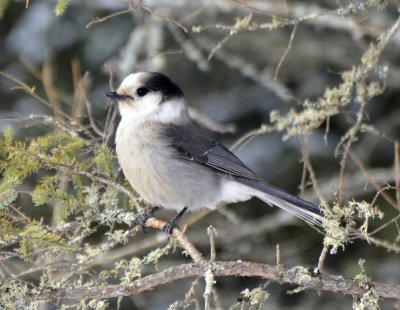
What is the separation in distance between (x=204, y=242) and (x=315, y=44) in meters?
1.86

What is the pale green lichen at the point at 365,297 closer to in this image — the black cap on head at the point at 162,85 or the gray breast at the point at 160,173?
the gray breast at the point at 160,173

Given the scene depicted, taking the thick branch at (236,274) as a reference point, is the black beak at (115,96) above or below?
above

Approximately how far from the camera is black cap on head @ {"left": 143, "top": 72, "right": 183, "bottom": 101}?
498cm

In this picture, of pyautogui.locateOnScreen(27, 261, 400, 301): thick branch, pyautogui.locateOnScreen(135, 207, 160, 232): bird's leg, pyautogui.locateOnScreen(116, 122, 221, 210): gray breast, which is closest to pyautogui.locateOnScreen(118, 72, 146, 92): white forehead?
pyautogui.locateOnScreen(116, 122, 221, 210): gray breast

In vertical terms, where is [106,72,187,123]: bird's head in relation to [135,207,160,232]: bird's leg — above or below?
above

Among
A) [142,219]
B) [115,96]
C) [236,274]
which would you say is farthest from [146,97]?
[236,274]

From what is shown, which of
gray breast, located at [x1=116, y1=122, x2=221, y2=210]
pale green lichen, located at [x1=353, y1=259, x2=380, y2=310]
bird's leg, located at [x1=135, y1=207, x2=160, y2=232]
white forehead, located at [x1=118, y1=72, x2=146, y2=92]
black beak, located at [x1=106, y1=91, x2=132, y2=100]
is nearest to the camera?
pale green lichen, located at [x1=353, y1=259, x2=380, y2=310]

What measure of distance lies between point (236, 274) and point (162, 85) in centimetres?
189

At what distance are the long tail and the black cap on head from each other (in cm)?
67

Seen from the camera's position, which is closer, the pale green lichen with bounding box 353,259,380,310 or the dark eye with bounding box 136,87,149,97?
the pale green lichen with bounding box 353,259,380,310

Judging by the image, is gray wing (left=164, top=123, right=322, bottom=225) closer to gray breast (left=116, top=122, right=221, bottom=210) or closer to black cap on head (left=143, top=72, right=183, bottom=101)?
gray breast (left=116, top=122, right=221, bottom=210)

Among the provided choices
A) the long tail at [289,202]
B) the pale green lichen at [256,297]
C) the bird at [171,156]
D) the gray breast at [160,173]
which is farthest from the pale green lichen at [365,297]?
the gray breast at [160,173]

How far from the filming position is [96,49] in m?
7.11

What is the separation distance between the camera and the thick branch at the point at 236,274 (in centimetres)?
324
